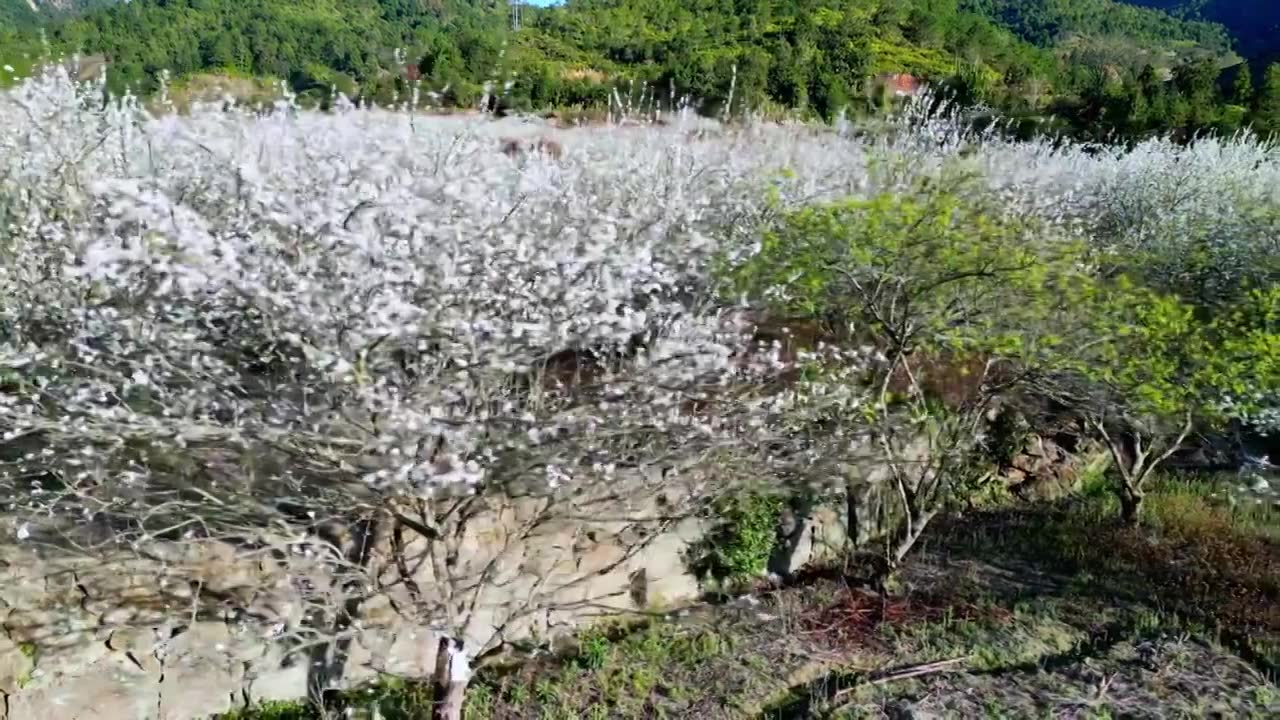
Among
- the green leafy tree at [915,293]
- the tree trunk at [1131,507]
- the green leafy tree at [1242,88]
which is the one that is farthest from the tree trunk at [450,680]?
the green leafy tree at [1242,88]

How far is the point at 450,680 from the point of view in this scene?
4641 millimetres

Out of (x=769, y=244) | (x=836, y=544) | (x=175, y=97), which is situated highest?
(x=175, y=97)

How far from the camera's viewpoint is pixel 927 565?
284 inches

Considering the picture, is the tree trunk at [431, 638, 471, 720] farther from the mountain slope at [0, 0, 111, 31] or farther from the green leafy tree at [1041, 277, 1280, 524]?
the mountain slope at [0, 0, 111, 31]

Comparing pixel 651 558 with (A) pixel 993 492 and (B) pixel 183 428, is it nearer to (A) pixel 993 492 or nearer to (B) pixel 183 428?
(B) pixel 183 428

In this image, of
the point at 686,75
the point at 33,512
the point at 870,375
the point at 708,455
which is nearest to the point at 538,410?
the point at 708,455

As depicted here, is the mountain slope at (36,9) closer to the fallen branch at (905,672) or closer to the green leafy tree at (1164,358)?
the green leafy tree at (1164,358)

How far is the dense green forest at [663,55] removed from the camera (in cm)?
1037

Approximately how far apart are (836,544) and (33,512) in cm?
600

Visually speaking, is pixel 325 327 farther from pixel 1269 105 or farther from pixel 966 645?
pixel 1269 105

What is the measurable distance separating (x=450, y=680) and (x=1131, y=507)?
658cm

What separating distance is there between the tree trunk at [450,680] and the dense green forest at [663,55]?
353 centimetres

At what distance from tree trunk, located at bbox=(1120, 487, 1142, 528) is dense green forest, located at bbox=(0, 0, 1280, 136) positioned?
6.68 meters

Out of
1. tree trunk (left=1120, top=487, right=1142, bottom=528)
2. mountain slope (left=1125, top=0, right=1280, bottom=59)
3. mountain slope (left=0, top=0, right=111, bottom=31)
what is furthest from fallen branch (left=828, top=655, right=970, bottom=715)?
mountain slope (left=1125, top=0, right=1280, bottom=59)
